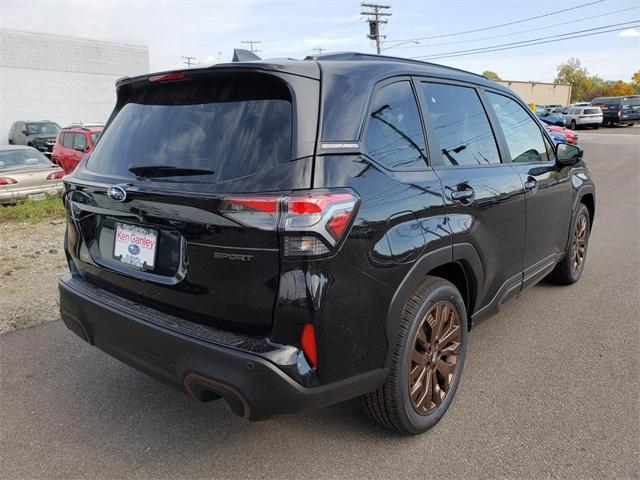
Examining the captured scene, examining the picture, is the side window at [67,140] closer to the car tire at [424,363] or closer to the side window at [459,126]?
the side window at [459,126]

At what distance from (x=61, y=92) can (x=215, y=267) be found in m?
40.5

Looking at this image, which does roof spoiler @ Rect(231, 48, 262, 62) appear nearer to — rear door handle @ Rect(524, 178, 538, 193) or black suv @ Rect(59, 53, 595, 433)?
black suv @ Rect(59, 53, 595, 433)

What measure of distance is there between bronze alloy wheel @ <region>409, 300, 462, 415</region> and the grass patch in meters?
8.25

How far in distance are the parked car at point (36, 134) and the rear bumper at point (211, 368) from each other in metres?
21.7

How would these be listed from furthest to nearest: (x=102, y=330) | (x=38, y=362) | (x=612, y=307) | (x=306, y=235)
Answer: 1. (x=612, y=307)
2. (x=38, y=362)
3. (x=102, y=330)
4. (x=306, y=235)

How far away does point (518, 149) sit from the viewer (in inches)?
149

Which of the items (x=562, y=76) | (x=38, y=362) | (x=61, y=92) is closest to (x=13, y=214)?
(x=38, y=362)

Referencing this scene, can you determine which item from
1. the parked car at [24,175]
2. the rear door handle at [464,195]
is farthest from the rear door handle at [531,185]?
the parked car at [24,175]

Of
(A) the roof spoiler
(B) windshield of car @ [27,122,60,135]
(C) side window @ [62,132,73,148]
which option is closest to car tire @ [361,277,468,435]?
(A) the roof spoiler

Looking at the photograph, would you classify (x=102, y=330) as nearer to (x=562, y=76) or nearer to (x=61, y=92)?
(x=61, y=92)

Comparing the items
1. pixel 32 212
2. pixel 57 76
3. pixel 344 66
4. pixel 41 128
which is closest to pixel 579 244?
pixel 344 66

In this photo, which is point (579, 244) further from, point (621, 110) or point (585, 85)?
point (585, 85)

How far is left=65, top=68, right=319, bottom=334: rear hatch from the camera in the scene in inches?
82.5

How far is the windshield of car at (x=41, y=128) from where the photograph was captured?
73.6 ft
